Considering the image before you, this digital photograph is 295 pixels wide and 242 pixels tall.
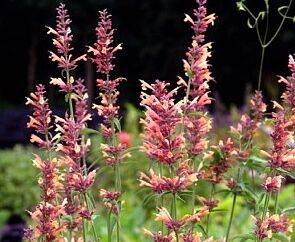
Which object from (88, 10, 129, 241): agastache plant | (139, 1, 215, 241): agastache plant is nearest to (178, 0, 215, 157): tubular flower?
(139, 1, 215, 241): agastache plant

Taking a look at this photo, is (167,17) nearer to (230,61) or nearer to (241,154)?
(230,61)

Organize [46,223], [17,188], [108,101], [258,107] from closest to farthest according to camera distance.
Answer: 1. [46,223]
2. [108,101]
3. [258,107]
4. [17,188]

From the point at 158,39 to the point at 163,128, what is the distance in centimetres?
1154

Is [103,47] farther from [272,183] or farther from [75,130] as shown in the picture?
[272,183]

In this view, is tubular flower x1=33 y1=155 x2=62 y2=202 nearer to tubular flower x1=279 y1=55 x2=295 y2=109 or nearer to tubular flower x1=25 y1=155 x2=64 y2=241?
tubular flower x1=25 y1=155 x2=64 y2=241

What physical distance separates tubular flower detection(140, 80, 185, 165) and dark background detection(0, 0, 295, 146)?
34.8ft

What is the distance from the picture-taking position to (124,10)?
44.5ft

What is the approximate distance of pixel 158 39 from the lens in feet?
43.1

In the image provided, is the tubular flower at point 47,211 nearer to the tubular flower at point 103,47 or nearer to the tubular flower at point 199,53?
the tubular flower at point 103,47

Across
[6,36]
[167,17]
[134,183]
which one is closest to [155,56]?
[167,17]

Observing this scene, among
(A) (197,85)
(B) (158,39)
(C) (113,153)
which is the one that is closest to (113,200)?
(C) (113,153)

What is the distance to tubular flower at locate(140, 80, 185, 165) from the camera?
1.67 metres

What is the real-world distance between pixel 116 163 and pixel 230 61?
11.3 m

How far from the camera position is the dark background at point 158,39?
42.1 ft
